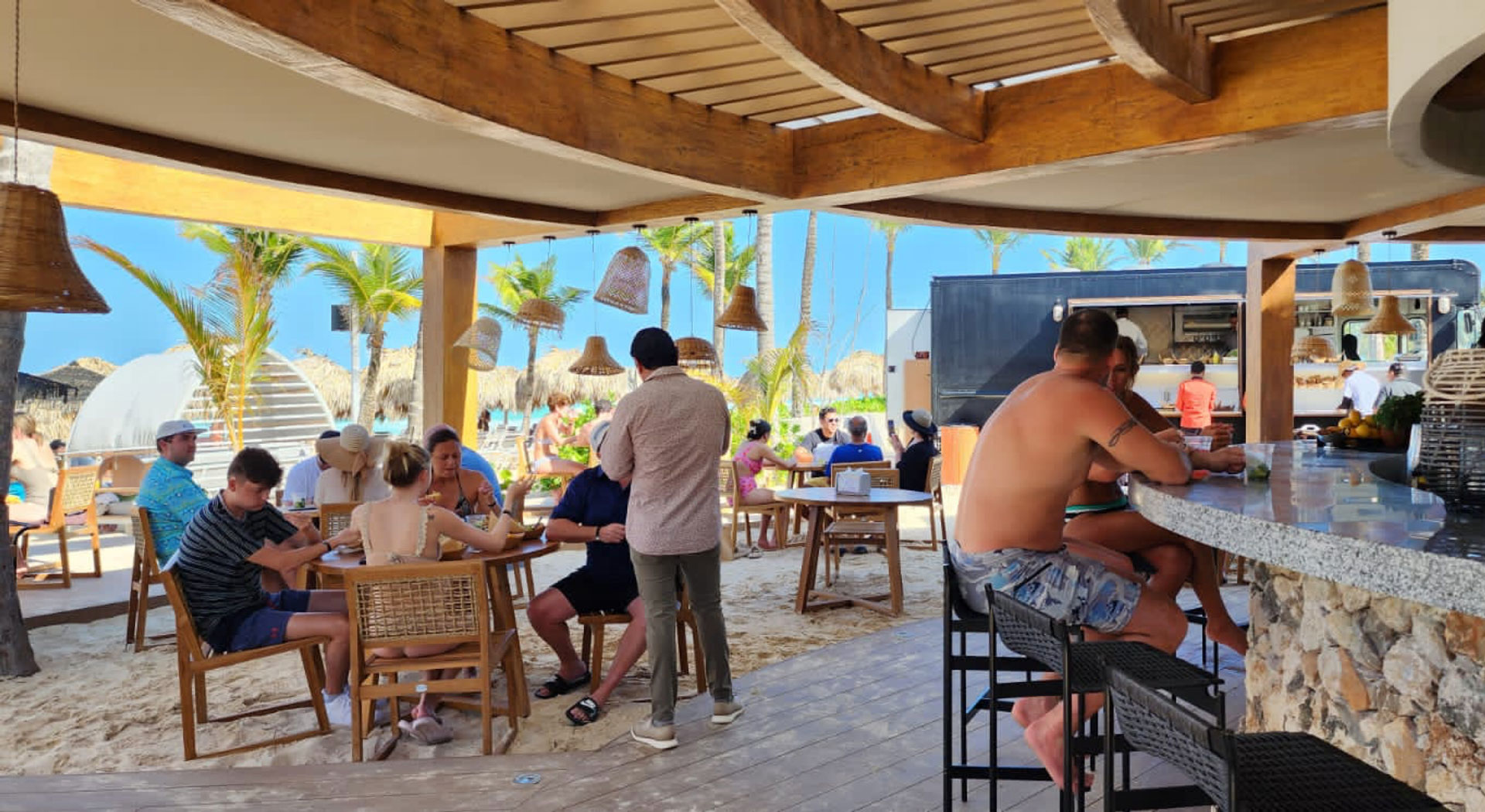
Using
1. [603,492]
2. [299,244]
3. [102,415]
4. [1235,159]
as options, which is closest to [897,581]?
[603,492]

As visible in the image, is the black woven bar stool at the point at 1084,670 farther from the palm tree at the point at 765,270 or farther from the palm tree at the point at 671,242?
the palm tree at the point at 765,270

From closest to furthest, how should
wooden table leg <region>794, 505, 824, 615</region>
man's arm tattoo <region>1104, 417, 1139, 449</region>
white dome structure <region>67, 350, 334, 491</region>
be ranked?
1. man's arm tattoo <region>1104, 417, 1139, 449</region>
2. wooden table leg <region>794, 505, 824, 615</region>
3. white dome structure <region>67, 350, 334, 491</region>

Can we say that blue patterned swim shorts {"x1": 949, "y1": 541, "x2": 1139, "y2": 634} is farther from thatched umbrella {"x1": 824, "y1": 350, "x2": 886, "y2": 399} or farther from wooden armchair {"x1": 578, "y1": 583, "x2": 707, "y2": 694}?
thatched umbrella {"x1": 824, "y1": 350, "x2": 886, "y2": 399}

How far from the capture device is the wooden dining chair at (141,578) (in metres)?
5.55

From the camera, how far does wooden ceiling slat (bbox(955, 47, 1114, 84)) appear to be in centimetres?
464

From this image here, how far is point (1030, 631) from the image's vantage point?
2.63 meters

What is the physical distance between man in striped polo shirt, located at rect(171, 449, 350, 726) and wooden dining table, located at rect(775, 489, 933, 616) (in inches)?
120

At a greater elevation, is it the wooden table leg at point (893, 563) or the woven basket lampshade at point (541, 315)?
the woven basket lampshade at point (541, 315)

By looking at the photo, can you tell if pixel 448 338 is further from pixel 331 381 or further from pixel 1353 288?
pixel 331 381

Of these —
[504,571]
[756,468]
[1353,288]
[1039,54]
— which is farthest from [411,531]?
[1353,288]

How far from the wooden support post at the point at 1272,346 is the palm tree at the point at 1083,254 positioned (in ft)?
87.4

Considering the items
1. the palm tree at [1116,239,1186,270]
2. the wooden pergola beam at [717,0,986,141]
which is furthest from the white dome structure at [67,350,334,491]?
the palm tree at [1116,239,1186,270]

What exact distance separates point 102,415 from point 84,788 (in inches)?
522

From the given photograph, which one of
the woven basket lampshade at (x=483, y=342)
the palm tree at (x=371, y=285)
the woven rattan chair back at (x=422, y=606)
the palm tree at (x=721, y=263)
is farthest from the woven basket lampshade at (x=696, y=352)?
the palm tree at (x=721, y=263)
